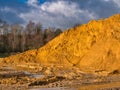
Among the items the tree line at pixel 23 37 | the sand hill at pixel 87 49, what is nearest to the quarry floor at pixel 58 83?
the sand hill at pixel 87 49

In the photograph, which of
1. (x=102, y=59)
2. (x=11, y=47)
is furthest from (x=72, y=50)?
(x=11, y=47)

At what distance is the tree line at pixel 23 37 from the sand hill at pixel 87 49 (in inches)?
1283

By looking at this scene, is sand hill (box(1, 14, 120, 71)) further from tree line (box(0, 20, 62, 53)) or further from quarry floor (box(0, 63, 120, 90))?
tree line (box(0, 20, 62, 53))

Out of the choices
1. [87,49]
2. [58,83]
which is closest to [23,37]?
[87,49]

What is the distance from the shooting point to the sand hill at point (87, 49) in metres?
52.7

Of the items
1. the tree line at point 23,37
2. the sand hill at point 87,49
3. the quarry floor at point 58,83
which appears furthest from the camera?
the tree line at point 23,37

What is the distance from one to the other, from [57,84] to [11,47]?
6582cm

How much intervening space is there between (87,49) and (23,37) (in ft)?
158

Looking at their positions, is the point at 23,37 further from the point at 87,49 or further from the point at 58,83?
the point at 58,83

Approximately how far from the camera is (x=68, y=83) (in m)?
35.5

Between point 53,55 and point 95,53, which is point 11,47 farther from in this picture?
point 95,53

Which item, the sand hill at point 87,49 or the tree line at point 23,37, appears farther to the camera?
the tree line at point 23,37

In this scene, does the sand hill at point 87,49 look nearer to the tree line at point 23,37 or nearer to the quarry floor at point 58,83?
the quarry floor at point 58,83

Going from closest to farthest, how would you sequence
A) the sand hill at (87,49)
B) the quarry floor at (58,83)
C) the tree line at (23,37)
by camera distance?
the quarry floor at (58,83) < the sand hill at (87,49) < the tree line at (23,37)
